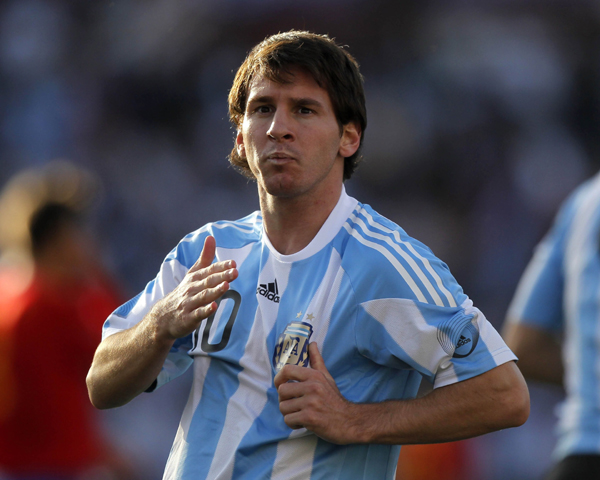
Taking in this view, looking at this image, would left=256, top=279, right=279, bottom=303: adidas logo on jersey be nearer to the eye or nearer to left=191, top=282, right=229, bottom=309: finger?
left=191, top=282, right=229, bottom=309: finger

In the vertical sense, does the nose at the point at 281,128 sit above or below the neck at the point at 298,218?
above

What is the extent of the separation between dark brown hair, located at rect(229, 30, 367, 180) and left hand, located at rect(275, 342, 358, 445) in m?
0.98

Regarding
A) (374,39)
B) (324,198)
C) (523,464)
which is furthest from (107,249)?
(324,198)

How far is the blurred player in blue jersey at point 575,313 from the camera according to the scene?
2.40 meters

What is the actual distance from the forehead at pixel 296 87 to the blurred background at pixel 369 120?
4780 millimetres

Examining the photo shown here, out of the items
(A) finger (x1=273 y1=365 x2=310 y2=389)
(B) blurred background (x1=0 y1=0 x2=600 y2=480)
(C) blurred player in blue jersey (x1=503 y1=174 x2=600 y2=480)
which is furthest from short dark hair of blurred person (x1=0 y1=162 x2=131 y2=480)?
(B) blurred background (x1=0 y1=0 x2=600 y2=480)

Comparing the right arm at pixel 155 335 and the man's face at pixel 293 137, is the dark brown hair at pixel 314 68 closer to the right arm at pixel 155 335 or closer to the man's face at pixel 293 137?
the man's face at pixel 293 137

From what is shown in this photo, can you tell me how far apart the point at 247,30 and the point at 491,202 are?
10.4ft

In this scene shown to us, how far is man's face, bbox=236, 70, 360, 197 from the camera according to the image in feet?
8.13

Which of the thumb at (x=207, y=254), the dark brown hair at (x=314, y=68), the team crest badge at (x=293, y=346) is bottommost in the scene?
the team crest badge at (x=293, y=346)

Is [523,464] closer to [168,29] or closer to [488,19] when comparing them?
[488,19]

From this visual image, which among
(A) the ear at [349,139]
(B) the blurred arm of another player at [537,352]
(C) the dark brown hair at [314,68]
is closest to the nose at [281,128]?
(C) the dark brown hair at [314,68]

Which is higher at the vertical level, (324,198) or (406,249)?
(324,198)

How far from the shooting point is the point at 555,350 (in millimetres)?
2816
